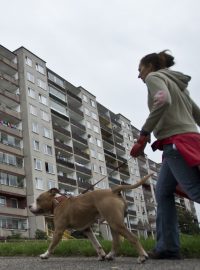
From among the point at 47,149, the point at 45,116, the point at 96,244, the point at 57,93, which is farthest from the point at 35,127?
the point at 96,244

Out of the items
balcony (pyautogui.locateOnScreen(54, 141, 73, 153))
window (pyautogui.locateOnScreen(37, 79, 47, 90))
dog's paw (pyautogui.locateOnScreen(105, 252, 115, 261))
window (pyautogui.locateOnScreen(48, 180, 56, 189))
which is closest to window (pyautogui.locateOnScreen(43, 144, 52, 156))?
balcony (pyautogui.locateOnScreen(54, 141, 73, 153))

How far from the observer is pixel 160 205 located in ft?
19.1

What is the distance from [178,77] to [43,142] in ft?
182

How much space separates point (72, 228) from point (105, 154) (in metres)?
76.2

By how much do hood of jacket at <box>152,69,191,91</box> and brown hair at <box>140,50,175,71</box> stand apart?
0.42 ft

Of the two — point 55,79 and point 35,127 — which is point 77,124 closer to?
point 55,79

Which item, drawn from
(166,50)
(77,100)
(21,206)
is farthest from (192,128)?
(77,100)

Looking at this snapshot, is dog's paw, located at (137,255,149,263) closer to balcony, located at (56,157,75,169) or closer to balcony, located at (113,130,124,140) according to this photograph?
balcony, located at (56,157,75,169)

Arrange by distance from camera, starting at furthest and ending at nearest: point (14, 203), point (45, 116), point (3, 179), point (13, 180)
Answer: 1. point (45, 116)
2. point (14, 203)
3. point (13, 180)
4. point (3, 179)

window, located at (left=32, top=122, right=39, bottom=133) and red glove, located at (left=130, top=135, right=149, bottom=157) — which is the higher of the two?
window, located at (left=32, top=122, right=39, bottom=133)

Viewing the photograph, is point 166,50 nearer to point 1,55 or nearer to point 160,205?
point 160,205

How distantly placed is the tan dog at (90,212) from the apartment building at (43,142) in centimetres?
3772

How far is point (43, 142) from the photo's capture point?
6044cm

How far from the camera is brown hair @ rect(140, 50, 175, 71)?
5.70 metres
